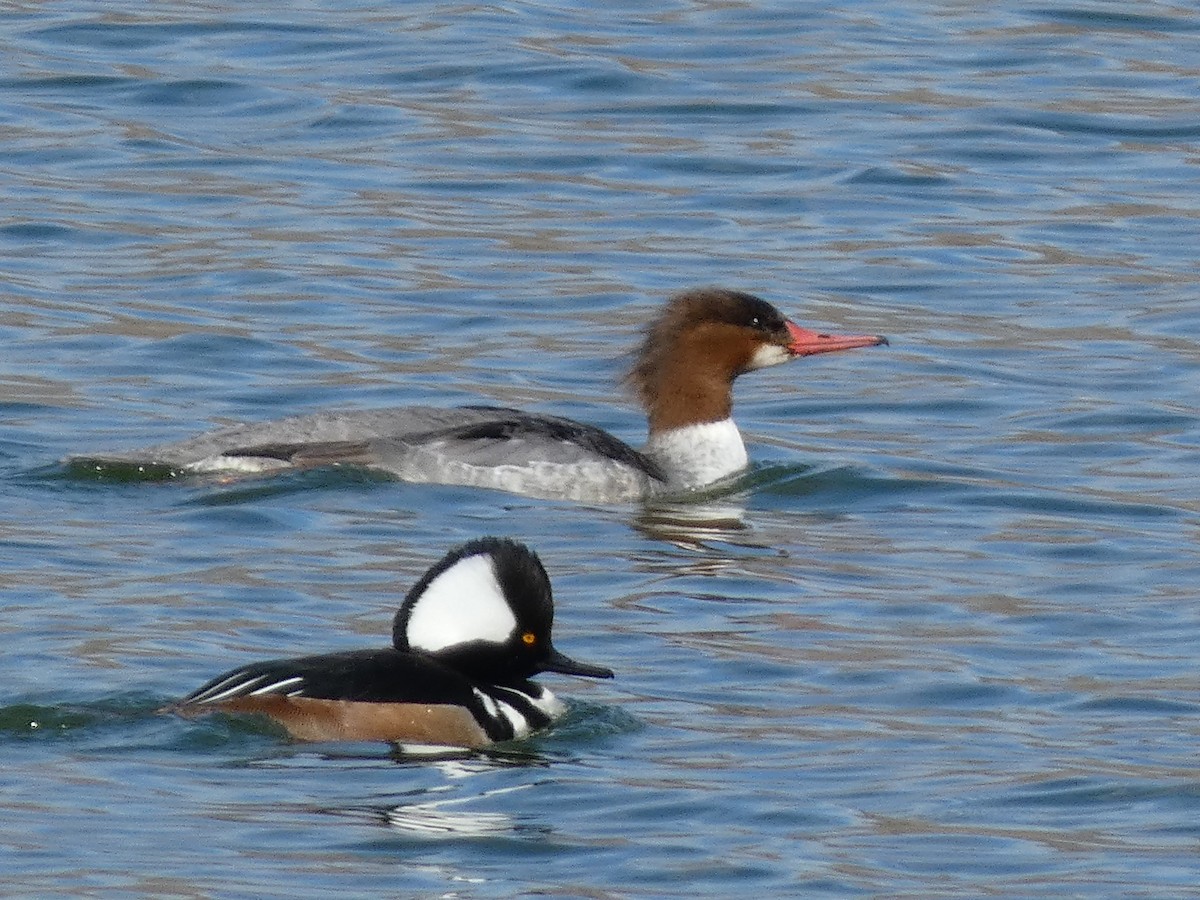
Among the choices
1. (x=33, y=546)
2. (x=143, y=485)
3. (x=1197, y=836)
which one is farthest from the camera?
(x=143, y=485)

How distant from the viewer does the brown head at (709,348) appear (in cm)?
1321

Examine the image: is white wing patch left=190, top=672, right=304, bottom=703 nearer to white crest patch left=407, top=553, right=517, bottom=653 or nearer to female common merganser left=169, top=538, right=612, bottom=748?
female common merganser left=169, top=538, right=612, bottom=748

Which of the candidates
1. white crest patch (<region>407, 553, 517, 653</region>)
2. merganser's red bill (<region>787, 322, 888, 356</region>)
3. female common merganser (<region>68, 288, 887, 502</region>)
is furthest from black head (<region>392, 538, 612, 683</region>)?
merganser's red bill (<region>787, 322, 888, 356</region>)

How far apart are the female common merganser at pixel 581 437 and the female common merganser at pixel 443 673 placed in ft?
11.5

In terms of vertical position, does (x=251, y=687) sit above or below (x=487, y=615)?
below

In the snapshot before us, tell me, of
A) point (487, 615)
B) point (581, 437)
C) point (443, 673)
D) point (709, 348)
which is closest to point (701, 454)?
point (709, 348)

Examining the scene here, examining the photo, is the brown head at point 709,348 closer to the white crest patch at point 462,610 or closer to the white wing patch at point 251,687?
the white crest patch at point 462,610

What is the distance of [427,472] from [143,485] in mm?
1248

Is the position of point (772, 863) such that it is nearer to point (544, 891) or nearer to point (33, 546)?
point (544, 891)

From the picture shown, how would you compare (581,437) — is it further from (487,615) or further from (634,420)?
(487,615)

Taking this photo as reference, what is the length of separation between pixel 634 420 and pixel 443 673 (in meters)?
6.09

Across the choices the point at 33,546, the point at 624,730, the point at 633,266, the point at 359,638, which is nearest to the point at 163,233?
the point at 633,266

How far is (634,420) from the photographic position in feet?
47.5

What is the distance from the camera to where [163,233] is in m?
16.7
